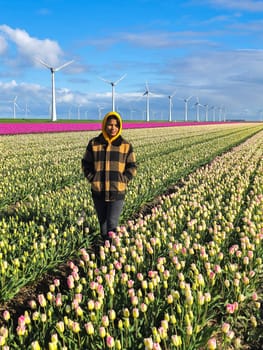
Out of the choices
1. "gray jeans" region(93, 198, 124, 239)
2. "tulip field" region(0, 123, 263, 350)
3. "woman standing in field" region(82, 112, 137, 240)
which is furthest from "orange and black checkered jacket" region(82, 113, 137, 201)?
"tulip field" region(0, 123, 263, 350)

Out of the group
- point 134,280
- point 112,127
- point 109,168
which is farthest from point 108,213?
point 134,280

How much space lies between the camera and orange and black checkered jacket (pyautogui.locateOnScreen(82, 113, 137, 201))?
597cm

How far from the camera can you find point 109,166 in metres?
6.00

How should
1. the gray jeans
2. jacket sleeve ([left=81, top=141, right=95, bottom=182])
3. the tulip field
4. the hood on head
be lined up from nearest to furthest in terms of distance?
the tulip field < the hood on head < jacket sleeve ([left=81, top=141, right=95, bottom=182]) < the gray jeans

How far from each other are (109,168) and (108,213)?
747 mm

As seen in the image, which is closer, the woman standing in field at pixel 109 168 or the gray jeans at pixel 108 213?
the woman standing in field at pixel 109 168

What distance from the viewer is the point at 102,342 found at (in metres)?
3.43

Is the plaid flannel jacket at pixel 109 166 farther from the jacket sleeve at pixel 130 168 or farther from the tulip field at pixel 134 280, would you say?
the tulip field at pixel 134 280

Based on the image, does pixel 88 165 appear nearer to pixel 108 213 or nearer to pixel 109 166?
pixel 109 166

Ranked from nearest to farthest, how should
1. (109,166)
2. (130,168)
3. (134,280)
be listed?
(134,280) < (109,166) < (130,168)

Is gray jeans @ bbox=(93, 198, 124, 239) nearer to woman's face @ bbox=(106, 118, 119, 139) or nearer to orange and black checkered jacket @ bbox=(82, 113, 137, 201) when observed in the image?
orange and black checkered jacket @ bbox=(82, 113, 137, 201)

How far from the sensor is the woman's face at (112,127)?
5.67 metres

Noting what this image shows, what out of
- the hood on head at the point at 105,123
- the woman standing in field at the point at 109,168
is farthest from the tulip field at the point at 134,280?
the hood on head at the point at 105,123

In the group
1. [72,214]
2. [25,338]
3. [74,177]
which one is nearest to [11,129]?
[74,177]
